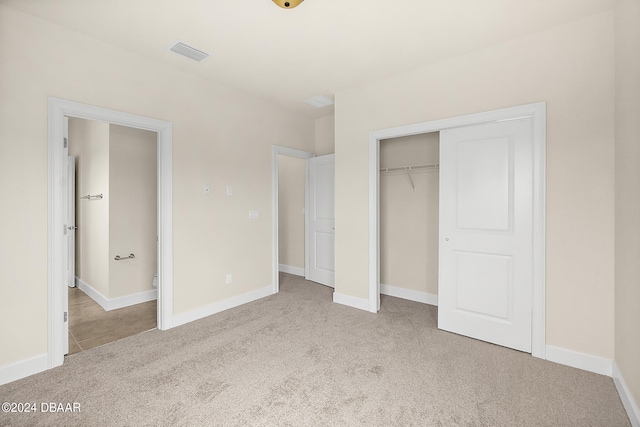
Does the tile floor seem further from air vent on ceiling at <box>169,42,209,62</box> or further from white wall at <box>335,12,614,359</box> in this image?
white wall at <box>335,12,614,359</box>

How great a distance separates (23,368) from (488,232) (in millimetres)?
3891

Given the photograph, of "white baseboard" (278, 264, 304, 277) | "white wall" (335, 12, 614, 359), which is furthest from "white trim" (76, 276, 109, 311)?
"white wall" (335, 12, 614, 359)

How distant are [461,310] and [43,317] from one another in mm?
3575

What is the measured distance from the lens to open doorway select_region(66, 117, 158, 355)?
377 cm

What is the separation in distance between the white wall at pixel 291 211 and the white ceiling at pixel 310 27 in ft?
8.05

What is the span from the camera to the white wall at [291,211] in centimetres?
549

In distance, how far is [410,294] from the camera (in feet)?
13.4

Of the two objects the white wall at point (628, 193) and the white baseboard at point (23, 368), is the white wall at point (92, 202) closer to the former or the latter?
the white baseboard at point (23, 368)

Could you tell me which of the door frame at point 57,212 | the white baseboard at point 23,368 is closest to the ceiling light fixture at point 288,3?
the door frame at point 57,212

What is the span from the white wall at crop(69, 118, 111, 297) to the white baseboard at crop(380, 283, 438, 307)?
3.60 metres

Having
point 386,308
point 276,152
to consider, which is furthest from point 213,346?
point 276,152

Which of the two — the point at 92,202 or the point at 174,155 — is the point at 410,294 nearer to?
the point at 174,155

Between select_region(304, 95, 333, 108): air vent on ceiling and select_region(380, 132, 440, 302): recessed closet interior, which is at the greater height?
select_region(304, 95, 333, 108): air vent on ceiling

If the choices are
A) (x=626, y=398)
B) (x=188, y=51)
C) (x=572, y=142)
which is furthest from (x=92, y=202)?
(x=626, y=398)
